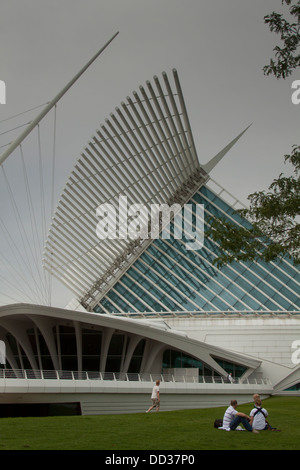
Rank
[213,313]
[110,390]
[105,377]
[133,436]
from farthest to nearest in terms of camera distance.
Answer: [213,313]
[105,377]
[110,390]
[133,436]

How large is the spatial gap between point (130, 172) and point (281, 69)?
32.4 m

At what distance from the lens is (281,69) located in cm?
1567

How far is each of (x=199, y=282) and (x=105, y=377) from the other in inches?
625

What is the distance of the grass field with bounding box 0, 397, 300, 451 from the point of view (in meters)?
13.2

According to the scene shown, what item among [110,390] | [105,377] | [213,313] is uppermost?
[213,313]

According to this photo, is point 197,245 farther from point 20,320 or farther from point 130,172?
point 20,320

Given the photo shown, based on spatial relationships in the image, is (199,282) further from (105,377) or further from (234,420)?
(234,420)

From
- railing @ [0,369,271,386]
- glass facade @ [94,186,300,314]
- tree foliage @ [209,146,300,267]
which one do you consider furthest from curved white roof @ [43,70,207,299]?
tree foliage @ [209,146,300,267]

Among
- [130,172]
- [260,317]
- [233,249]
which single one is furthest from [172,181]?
[233,249]

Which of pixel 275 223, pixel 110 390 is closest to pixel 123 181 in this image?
pixel 110 390

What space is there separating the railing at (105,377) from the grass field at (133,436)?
10746 millimetres

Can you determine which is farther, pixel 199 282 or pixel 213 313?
pixel 199 282

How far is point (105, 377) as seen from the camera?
1344 inches
